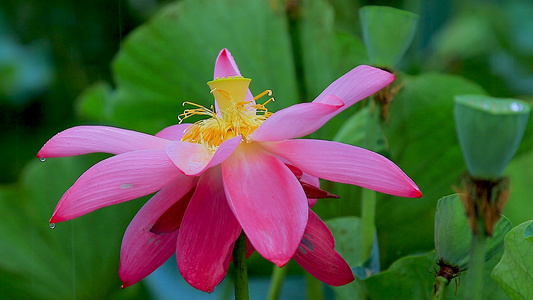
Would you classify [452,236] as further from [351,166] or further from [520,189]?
[520,189]

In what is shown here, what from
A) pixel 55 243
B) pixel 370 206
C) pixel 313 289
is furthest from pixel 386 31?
pixel 55 243

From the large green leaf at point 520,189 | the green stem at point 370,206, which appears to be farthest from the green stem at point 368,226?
the large green leaf at point 520,189

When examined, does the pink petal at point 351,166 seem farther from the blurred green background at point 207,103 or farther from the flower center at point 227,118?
the blurred green background at point 207,103

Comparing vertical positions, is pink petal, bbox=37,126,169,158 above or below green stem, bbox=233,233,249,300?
above

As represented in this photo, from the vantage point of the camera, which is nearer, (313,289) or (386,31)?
(386,31)

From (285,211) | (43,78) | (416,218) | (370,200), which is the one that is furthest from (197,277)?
(43,78)

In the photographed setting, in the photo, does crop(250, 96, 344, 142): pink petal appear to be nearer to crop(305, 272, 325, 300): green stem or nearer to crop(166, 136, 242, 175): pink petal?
crop(166, 136, 242, 175): pink petal

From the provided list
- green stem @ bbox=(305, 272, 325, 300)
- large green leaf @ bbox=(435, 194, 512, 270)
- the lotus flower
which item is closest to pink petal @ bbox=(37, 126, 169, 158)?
the lotus flower
